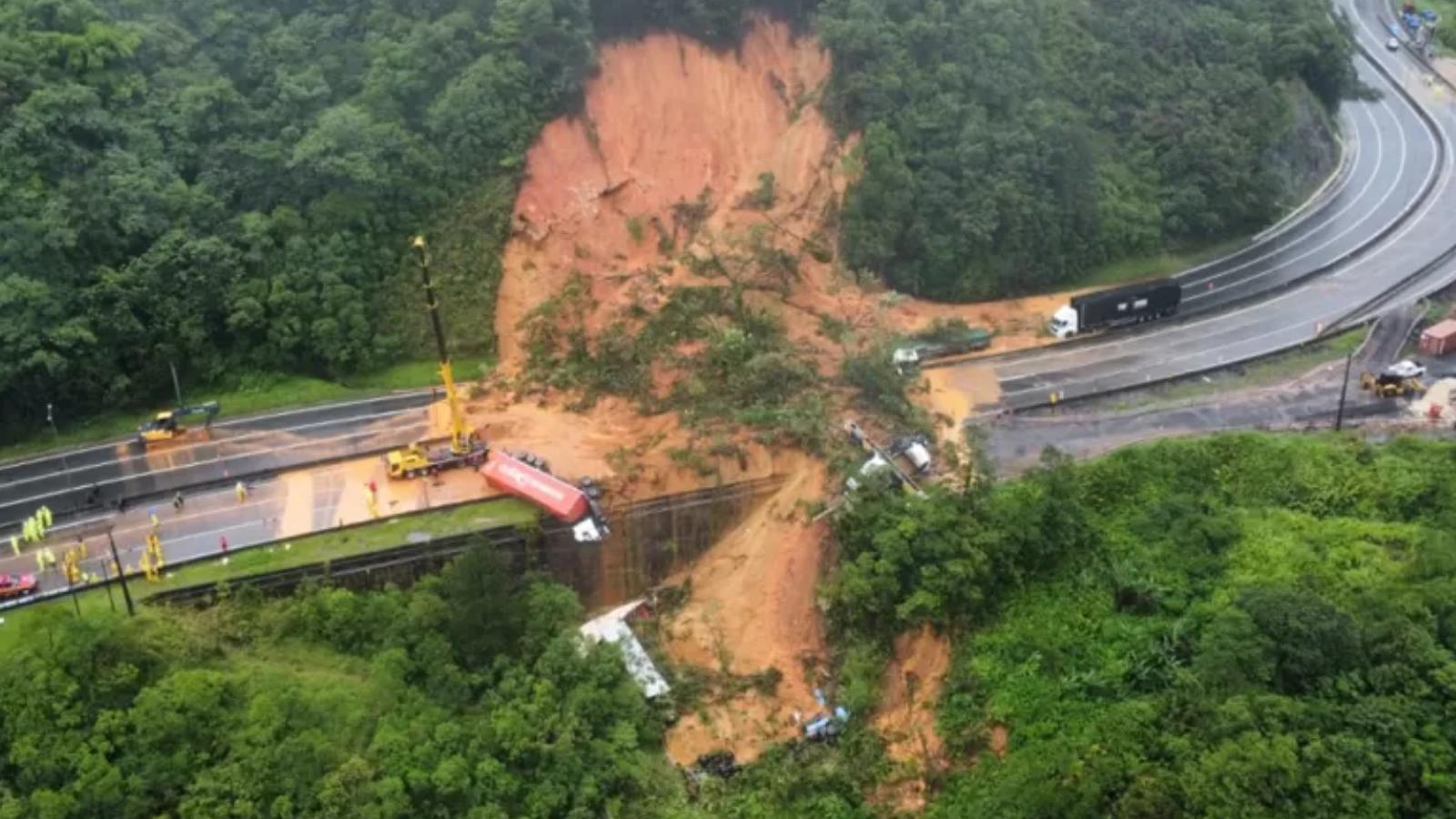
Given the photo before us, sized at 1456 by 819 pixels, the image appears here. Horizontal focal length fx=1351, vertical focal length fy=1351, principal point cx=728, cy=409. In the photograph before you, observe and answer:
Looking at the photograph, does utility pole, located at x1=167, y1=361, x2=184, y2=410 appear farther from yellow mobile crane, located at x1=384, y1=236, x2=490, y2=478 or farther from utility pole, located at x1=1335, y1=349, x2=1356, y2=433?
utility pole, located at x1=1335, y1=349, x2=1356, y2=433

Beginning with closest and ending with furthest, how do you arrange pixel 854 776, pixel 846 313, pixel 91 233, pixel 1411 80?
pixel 854 776
pixel 91 233
pixel 846 313
pixel 1411 80

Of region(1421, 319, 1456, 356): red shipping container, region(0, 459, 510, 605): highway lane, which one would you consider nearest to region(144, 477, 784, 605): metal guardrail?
region(0, 459, 510, 605): highway lane

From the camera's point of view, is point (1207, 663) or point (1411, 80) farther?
point (1411, 80)

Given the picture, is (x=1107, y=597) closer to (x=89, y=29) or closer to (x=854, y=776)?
(x=854, y=776)

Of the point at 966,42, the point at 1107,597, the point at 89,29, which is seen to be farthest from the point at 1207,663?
the point at 89,29

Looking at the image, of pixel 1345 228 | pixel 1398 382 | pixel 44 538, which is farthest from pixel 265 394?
pixel 1345 228

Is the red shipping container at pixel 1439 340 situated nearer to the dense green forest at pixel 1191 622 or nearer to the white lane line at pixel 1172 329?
the white lane line at pixel 1172 329
